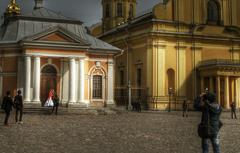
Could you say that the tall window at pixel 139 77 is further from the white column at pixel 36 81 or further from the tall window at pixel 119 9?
the tall window at pixel 119 9

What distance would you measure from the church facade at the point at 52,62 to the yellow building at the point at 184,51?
28.5 feet

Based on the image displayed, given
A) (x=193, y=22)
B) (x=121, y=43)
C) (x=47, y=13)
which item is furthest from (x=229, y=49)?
(x=47, y=13)

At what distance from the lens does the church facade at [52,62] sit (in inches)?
1266

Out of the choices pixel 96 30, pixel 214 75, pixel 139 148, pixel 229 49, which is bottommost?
pixel 139 148

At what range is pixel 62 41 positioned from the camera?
32688 millimetres

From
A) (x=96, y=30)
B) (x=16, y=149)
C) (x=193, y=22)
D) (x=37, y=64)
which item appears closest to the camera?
(x=16, y=149)

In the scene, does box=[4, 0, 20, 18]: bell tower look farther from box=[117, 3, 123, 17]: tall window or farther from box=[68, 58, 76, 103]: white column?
box=[117, 3, 123, 17]: tall window

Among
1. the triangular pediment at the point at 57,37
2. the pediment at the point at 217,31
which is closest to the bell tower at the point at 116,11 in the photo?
the pediment at the point at 217,31

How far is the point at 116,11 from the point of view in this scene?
61.8 metres

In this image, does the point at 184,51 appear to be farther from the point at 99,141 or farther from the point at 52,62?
the point at 99,141

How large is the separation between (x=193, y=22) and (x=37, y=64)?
19386 mm

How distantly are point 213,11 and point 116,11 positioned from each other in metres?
17.6

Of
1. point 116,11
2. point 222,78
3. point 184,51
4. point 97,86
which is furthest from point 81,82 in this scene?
point 116,11

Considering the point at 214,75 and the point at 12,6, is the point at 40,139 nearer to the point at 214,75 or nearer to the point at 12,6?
the point at 214,75
